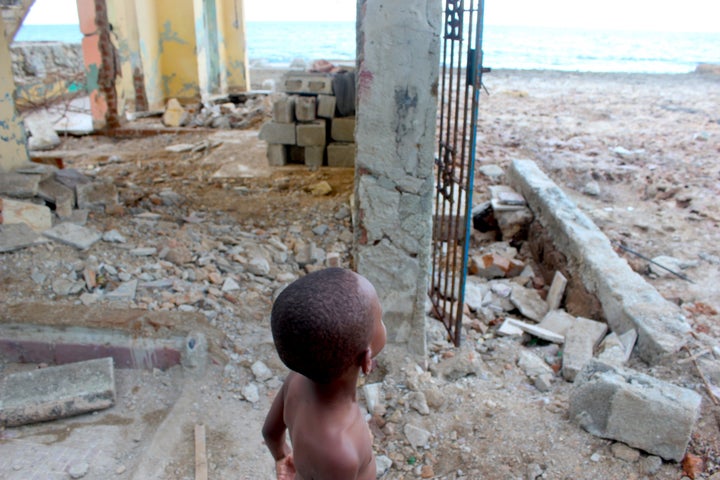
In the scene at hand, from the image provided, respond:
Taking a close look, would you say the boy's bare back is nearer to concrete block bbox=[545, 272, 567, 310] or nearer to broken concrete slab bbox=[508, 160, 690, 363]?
broken concrete slab bbox=[508, 160, 690, 363]

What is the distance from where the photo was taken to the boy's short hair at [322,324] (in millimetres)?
1294

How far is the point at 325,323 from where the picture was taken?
1.29 meters

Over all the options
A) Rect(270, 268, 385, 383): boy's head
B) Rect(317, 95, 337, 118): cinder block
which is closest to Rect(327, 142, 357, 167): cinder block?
Rect(317, 95, 337, 118): cinder block

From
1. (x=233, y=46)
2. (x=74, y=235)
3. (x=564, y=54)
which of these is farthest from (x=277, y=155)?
(x=564, y=54)

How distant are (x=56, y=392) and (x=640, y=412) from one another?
9.82ft

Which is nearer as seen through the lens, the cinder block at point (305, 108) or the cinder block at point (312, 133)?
the cinder block at point (305, 108)

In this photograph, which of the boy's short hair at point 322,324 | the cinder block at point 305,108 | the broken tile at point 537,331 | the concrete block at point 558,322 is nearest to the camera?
the boy's short hair at point 322,324

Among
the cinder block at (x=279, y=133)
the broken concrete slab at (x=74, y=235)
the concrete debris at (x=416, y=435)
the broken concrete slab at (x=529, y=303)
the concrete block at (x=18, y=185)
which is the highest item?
the cinder block at (x=279, y=133)

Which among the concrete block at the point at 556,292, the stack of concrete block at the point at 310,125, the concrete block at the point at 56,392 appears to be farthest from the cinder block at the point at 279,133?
the concrete block at the point at 56,392

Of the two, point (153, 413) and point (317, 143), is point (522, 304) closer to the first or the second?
point (153, 413)

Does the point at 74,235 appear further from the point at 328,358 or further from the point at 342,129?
the point at 328,358

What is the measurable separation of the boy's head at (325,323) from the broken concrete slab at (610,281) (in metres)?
2.79

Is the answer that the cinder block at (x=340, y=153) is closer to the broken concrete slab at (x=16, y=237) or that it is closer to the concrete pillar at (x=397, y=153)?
the broken concrete slab at (x=16, y=237)

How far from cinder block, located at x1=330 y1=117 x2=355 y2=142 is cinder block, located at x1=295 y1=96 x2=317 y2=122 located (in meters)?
0.29
